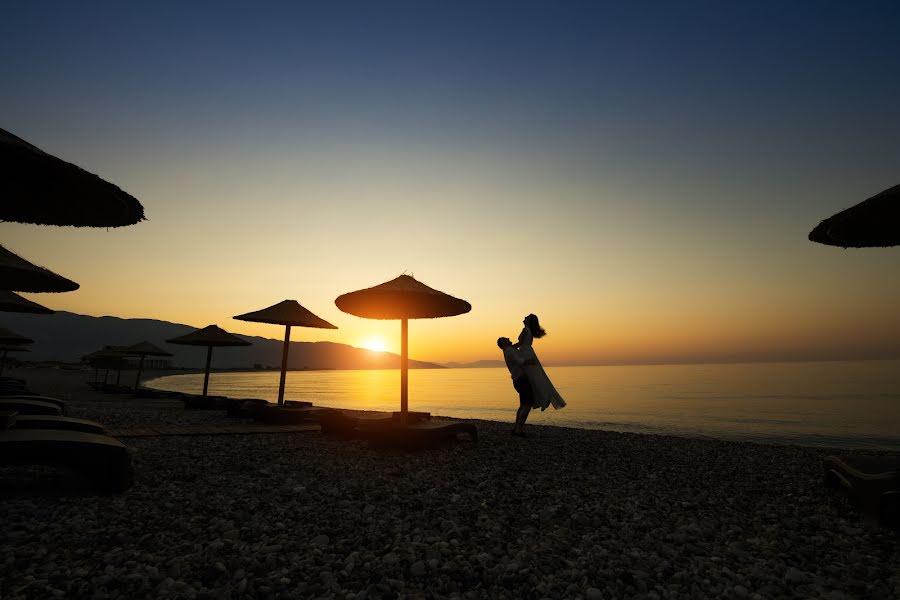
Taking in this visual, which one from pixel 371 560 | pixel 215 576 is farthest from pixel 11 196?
pixel 371 560

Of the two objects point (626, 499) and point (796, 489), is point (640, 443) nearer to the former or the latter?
point (796, 489)

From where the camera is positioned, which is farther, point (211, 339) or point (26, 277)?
point (211, 339)

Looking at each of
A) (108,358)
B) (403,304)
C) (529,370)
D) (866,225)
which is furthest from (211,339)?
(866,225)

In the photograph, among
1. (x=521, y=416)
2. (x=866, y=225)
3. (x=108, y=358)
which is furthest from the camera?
(x=108, y=358)

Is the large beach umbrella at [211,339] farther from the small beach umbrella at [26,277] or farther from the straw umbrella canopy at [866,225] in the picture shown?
the straw umbrella canopy at [866,225]

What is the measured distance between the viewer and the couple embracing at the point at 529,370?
32.1 ft

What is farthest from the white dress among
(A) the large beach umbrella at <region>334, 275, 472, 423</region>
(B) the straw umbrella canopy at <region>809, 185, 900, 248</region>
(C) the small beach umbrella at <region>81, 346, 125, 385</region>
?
(C) the small beach umbrella at <region>81, 346, 125, 385</region>

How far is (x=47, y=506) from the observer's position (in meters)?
4.02

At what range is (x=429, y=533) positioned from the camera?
405 cm

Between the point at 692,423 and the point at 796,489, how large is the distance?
69.4 ft

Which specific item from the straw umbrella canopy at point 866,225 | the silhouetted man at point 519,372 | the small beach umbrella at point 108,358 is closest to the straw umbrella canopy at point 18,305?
Result: the silhouetted man at point 519,372

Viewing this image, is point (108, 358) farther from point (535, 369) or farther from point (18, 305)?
point (535, 369)

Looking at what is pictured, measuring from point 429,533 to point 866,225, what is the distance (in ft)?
18.7

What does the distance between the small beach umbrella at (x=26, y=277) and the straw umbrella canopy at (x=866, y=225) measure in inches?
406
